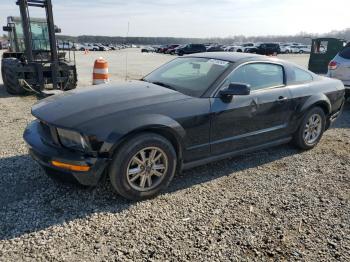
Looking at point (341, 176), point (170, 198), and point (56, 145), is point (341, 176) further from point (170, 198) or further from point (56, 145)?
point (56, 145)

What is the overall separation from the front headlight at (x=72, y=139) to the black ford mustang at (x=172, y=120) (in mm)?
10

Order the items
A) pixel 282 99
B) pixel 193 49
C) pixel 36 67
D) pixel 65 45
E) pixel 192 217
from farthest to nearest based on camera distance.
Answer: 1. pixel 193 49
2. pixel 65 45
3. pixel 36 67
4. pixel 282 99
5. pixel 192 217

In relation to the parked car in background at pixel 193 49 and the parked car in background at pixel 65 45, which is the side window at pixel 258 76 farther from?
the parked car in background at pixel 193 49

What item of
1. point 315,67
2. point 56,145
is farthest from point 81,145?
point 315,67

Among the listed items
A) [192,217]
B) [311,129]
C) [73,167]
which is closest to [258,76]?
[311,129]

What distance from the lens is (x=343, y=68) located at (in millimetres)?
7715

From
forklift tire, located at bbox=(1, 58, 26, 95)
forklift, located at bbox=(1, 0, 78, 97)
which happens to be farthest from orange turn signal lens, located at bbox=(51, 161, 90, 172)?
forklift tire, located at bbox=(1, 58, 26, 95)

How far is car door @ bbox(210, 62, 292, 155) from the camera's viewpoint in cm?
389

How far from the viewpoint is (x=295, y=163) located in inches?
183

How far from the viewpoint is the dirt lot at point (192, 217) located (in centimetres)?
274

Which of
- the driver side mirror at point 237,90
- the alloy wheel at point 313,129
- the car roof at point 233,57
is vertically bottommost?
the alloy wheel at point 313,129

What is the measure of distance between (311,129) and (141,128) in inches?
121

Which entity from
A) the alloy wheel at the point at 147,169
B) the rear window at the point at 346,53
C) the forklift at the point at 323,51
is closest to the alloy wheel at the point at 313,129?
the alloy wheel at the point at 147,169

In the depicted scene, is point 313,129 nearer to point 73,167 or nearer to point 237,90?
point 237,90
